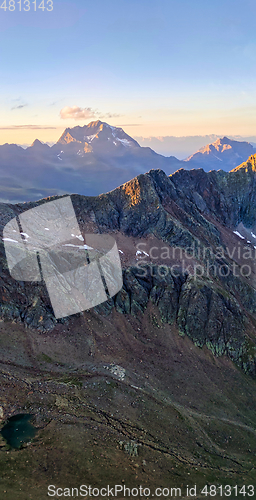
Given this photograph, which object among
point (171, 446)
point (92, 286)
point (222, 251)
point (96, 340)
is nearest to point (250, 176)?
point (222, 251)

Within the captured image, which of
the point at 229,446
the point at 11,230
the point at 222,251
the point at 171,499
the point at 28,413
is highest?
the point at 11,230

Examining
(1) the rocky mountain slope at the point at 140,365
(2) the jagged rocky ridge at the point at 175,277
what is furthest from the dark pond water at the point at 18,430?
(2) the jagged rocky ridge at the point at 175,277

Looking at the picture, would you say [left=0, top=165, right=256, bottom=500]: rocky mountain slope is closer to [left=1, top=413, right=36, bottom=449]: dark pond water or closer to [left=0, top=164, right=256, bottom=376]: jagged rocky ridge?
[left=0, top=164, right=256, bottom=376]: jagged rocky ridge

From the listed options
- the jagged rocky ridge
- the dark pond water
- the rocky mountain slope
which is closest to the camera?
the dark pond water

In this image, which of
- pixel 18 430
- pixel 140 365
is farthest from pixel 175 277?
pixel 18 430

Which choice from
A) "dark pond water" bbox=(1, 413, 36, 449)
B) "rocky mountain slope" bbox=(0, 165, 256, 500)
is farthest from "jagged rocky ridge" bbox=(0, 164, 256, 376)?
"dark pond water" bbox=(1, 413, 36, 449)

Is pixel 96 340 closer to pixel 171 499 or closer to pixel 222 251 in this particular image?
pixel 171 499

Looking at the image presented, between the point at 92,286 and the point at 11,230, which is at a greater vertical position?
the point at 11,230
